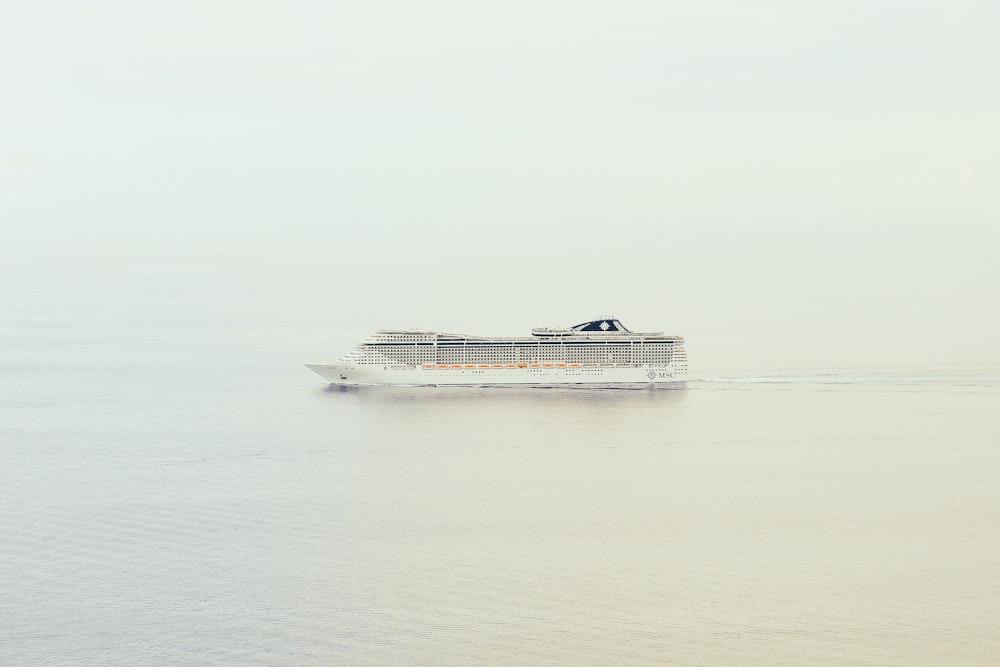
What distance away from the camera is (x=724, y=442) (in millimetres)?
28734

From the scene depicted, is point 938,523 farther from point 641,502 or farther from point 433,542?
point 433,542

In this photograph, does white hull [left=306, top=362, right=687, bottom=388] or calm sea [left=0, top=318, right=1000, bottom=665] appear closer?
calm sea [left=0, top=318, right=1000, bottom=665]

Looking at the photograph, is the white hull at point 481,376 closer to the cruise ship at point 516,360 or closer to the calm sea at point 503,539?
the cruise ship at point 516,360

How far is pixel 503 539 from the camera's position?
17.4 meters

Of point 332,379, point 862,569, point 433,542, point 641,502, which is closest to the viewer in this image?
point 862,569

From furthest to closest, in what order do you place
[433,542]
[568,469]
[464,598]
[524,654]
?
[568,469]
[433,542]
[464,598]
[524,654]

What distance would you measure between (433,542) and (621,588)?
12.7 ft

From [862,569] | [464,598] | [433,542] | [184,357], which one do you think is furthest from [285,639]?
[184,357]

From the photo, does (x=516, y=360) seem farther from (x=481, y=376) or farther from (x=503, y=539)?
(x=503, y=539)

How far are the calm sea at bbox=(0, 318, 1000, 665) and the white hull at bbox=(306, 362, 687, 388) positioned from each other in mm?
11107

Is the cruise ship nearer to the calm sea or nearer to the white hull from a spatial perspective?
the white hull

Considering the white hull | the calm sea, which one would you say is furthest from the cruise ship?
the calm sea

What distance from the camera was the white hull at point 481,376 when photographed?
152ft

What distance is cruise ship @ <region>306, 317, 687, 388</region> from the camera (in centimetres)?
4641
